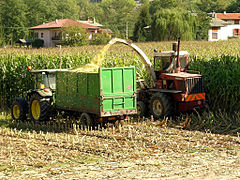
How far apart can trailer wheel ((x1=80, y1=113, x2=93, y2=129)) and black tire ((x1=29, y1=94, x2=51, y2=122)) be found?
5.58 ft

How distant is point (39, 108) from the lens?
15008 mm

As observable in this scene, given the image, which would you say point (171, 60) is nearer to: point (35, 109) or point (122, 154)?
point (35, 109)

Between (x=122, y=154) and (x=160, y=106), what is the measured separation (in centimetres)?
489

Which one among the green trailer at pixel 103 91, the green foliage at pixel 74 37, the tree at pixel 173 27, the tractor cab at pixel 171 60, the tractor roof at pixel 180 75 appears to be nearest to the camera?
the green trailer at pixel 103 91

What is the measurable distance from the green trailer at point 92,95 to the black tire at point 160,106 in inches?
44.7

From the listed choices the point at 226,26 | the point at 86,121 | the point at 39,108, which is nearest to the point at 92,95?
the point at 86,121

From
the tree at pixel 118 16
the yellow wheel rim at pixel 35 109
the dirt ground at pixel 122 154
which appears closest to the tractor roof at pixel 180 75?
the dirt ground at pixel 122 154

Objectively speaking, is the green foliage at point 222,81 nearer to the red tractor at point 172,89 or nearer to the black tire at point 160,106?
the red tractor at point 172,89

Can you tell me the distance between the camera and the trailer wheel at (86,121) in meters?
13.3

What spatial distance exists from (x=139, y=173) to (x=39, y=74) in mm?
8238

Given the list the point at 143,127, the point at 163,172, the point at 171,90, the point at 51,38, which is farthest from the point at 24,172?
the point at 51,38

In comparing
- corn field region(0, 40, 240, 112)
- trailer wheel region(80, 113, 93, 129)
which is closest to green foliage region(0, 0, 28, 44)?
corn field region(0, 40, 240, 112)

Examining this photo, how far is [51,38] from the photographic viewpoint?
84.0m

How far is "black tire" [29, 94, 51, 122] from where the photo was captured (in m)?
14.6
